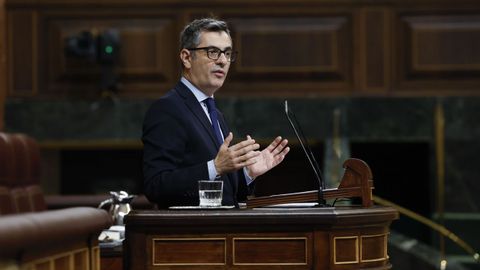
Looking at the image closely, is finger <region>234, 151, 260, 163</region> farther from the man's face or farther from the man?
the man's face

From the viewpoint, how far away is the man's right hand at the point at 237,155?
2826 mm

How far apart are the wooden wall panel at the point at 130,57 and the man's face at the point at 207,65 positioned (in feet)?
11.7

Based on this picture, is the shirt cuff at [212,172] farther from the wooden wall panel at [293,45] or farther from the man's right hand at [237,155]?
the wooden wall panel at [293,45]

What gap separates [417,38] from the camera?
6.70 m

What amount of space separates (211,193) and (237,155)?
124 mm

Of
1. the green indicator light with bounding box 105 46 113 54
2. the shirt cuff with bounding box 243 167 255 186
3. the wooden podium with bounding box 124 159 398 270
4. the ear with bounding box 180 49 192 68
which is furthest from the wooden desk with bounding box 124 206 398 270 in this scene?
the green indicator light with bounding box 105 46 113 54

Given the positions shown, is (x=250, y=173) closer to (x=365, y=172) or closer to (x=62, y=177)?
(x=365, y=172)

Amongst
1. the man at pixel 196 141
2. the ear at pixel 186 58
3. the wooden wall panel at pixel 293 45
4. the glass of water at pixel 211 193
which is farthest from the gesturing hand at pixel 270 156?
the wooden wall panel at pixel 293 45

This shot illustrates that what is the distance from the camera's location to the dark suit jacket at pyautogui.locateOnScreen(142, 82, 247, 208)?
115 inches

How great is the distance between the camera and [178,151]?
3008mm

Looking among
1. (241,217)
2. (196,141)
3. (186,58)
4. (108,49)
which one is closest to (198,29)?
(186,58)

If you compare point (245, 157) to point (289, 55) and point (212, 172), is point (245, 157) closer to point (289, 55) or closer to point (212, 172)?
point (212, 172)

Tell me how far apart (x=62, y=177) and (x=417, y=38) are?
2338mm

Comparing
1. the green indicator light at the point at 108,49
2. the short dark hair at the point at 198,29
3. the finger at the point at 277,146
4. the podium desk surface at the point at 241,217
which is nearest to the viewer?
the podium desk surface at the point at 241,217
